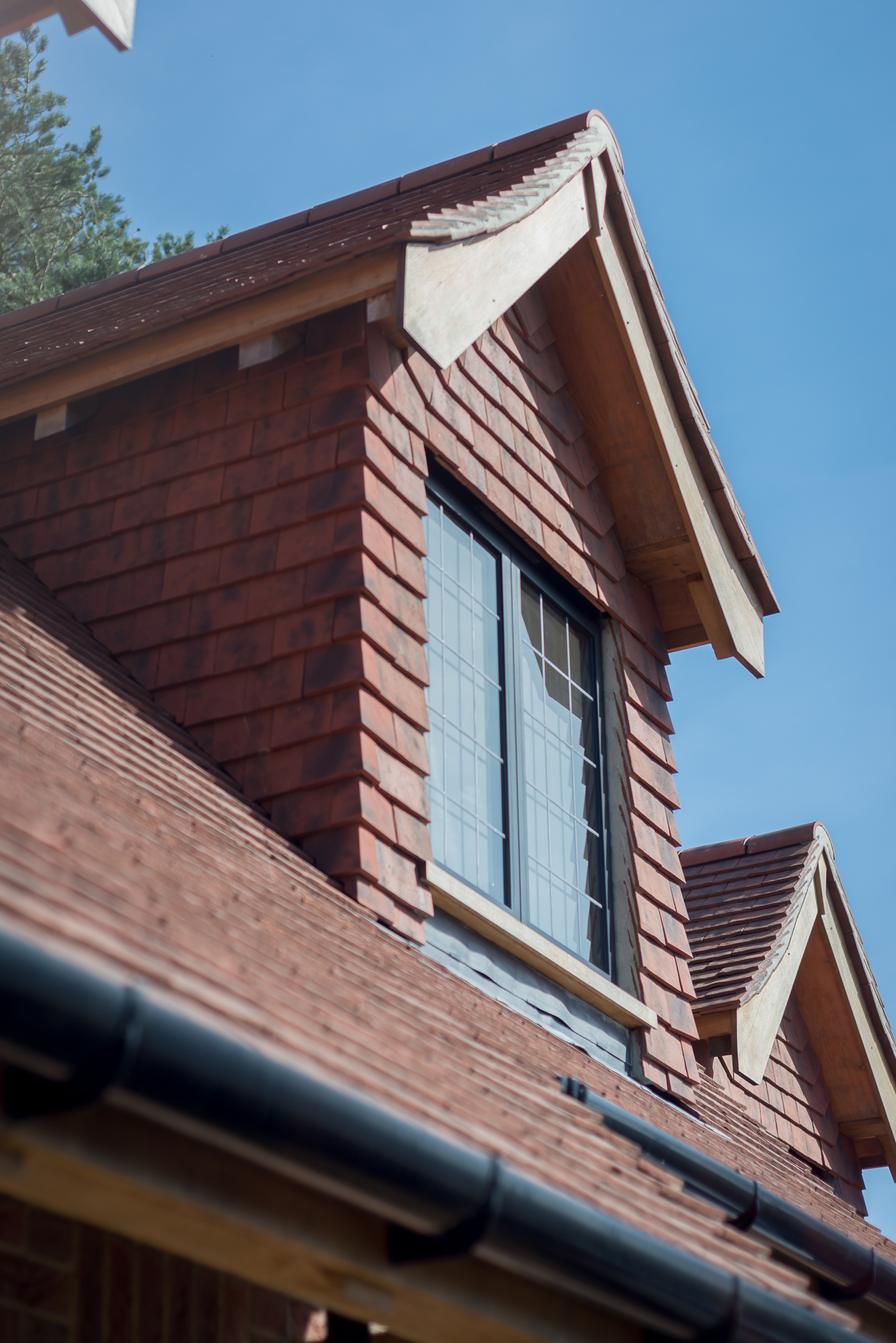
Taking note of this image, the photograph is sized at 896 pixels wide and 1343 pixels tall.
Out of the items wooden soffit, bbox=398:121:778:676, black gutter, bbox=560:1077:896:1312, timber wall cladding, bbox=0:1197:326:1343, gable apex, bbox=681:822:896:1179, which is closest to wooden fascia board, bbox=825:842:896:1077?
gable apex, bbox=681:822:896:1179

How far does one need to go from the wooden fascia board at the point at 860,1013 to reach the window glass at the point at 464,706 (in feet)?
17.9

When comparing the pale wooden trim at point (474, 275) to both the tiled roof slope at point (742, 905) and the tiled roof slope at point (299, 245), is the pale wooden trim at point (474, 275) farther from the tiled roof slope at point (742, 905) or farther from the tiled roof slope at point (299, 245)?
the tiled roof slope at point (742, 905)

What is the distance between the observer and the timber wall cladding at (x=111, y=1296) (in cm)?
292

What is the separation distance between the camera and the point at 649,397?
7.48m

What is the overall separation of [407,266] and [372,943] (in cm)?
243

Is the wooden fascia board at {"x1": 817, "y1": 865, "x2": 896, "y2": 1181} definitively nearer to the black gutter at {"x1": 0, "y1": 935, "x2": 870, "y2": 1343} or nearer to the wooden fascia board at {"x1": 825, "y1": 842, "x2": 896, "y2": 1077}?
the wooden fascia board at {"x1": 825, "y1": 842, "x2": 896, "y2": 1077}

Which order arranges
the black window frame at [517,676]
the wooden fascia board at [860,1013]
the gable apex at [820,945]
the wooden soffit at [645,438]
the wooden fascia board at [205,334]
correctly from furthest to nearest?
the wooden fascia board at [860,1013], the gable apex at [820,945], the wooden soffit at [645,438], the black window frame at [517,676], the wooden fascia board at [205,334]

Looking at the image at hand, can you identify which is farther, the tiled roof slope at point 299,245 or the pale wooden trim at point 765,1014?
the pale wooden trim at point 765,1014

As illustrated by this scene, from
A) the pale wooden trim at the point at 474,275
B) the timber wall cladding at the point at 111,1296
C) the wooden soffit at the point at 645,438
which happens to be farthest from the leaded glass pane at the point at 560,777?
the timber wall cladding at the point at 111,1296

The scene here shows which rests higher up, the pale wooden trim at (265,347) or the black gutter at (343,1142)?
the pale wooden trim at (265,347)

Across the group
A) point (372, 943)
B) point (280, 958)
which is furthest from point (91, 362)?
point (280, 958)

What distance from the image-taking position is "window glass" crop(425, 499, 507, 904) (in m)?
5.78

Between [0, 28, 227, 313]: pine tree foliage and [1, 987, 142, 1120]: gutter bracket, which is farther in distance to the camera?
[0, 28, 227, 313]: pine tree foliage

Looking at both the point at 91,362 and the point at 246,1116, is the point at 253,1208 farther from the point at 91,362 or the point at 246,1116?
the point at 91,362
